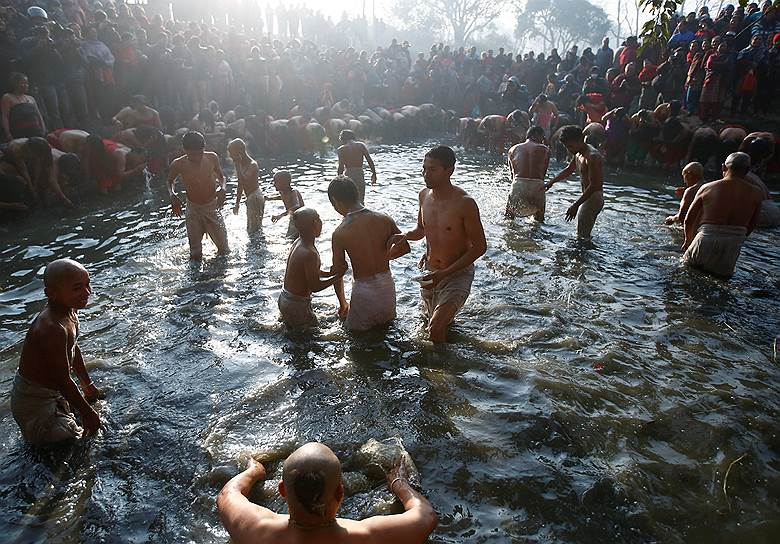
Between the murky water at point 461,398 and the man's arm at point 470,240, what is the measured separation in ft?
2.56

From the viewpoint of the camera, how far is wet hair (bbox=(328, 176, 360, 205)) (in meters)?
4.49

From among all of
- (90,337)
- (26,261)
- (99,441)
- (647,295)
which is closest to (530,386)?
(647,295)

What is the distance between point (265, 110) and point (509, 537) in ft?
60.2

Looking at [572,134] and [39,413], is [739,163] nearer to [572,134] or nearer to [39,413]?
[572,134]

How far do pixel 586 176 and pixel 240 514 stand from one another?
671 centimetres

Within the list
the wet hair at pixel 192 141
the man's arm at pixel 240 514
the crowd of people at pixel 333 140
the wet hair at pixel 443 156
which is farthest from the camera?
the wet hair at pixel 192 141

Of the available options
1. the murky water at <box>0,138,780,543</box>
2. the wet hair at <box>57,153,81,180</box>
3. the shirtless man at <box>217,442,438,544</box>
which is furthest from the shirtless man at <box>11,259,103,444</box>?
the wet hair at <box>57,153,81,180</box>

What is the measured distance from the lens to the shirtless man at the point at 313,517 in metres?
1.94

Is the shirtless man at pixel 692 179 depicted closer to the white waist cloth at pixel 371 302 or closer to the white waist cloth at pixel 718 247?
the white waist cloth at pixel 718 247

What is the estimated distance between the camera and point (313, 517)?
198 cm

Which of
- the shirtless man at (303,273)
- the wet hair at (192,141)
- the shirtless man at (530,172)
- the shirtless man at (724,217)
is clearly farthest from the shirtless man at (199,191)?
the shirtless man at (724,217)

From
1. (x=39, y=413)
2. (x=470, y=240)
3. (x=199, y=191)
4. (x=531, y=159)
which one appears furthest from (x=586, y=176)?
(x=39, y=413)

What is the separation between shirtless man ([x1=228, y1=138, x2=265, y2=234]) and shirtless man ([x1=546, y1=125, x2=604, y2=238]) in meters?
4.69

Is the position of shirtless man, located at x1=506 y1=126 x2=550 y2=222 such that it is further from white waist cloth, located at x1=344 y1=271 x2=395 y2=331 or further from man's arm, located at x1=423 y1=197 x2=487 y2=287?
white waist cloth, located at x1=344 y1=271 x2=395 y2=331
